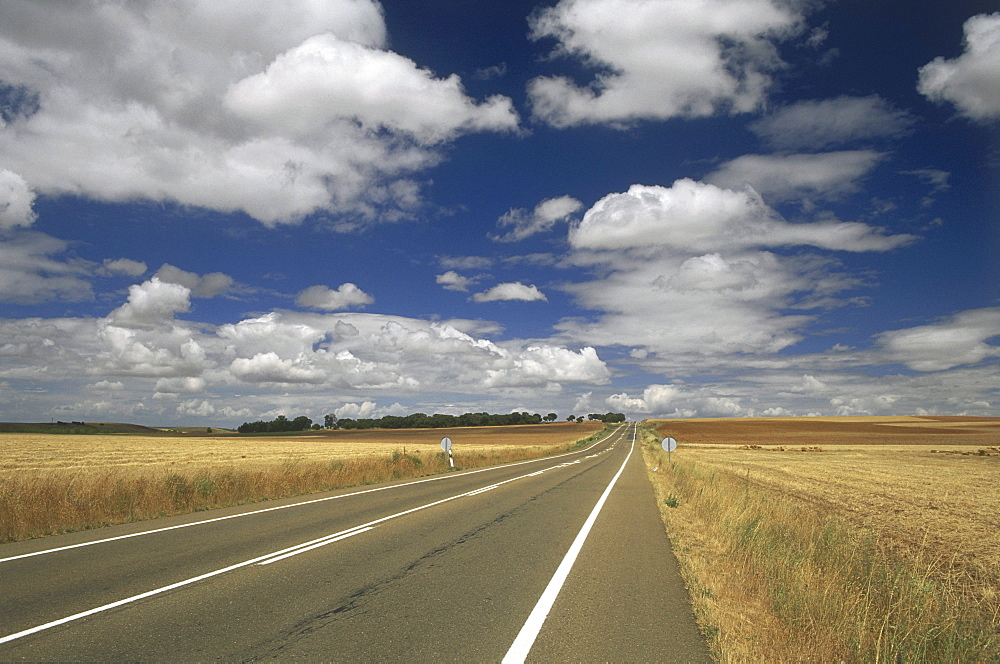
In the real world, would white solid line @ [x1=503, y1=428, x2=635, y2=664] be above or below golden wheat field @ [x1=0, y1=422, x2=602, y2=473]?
above


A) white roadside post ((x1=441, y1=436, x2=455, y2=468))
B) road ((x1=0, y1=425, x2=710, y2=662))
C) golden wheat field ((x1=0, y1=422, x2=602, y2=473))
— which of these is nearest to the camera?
road ((x1=0, y1=425, x2=710, y2=662))

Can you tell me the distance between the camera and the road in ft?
15.5

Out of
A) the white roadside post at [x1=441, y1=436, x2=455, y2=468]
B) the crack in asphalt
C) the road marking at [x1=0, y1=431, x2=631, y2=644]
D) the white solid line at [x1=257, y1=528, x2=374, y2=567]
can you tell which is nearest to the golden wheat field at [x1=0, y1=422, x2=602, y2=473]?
the white roadside post at [x1=441, y1=436, x2=455, y2=468]

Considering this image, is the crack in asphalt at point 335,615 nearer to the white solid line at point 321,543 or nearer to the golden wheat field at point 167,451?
the white solid line at point 321,543

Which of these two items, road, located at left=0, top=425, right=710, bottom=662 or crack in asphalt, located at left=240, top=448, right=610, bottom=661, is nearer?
crack in asphalt, located at left=240, top=448, right=610, bottom=661

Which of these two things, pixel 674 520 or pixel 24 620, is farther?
pixel 674 520

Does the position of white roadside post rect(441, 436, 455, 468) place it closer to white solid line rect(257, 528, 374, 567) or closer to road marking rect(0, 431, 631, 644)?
road marking rect(0, 431, 631, 644)

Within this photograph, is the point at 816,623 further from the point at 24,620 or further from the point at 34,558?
the point at 34,558

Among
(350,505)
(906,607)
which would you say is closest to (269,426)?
(350,505)

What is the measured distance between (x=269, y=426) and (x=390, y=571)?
185 meters

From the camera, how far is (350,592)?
20.5 ft

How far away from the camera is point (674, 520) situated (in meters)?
12.5

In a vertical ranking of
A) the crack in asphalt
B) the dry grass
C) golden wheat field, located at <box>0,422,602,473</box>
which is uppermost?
the crack in asphalt

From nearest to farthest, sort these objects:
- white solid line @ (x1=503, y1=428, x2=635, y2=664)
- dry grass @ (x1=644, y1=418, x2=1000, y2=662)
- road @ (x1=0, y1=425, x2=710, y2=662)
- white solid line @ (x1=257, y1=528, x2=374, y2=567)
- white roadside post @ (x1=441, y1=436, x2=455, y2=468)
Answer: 1. white solid line @ (x1=503, y1=428, x2=635, y2=664)
2. road @ (x1=0, y1=425, x2=710, y2=662)
3. dry grass @ (x1=644, y1=418, x2=1000, y2=662)
4. white solid line @ (x1=257, y1=528, x2=374, y2=567)
5. white roadside post @ (x1=441, y1=436, x2=455, y2=468)
